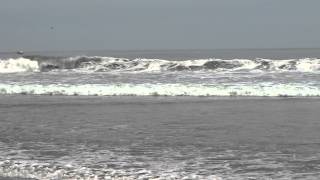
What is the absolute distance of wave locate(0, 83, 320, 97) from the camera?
25078mm

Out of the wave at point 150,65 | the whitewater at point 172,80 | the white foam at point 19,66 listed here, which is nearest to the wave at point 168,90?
the whitewater at point 172,80

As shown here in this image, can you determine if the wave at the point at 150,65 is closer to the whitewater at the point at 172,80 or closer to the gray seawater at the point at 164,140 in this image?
the whitewater at the point at 172,80

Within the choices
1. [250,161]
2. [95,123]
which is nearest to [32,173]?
[250,161]

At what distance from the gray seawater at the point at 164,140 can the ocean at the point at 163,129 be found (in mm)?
18

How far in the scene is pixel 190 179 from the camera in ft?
28.5

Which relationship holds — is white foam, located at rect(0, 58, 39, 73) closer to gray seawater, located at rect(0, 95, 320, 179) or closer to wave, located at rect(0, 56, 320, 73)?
wave, located at rect(0, 56, 320, 73)

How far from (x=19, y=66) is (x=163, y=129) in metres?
37.5

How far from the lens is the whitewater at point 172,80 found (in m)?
26.5

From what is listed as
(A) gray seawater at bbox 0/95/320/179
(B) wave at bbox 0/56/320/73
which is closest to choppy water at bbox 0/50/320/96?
(B) wave at bbox 0/56/320/73

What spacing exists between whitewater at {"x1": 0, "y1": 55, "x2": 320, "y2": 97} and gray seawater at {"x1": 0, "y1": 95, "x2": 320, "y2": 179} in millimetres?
5065

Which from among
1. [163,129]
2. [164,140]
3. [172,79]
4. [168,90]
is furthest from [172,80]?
[164,140]

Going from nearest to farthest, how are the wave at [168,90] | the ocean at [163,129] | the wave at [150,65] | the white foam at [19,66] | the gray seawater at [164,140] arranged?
the gray seawater at [164,140], the ocean at [163,129], the wave at [168,90], the wave at [150,65], the white foam at [19,66]

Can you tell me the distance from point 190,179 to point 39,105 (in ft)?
45.9

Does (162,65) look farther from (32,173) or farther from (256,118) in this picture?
(32,173)
